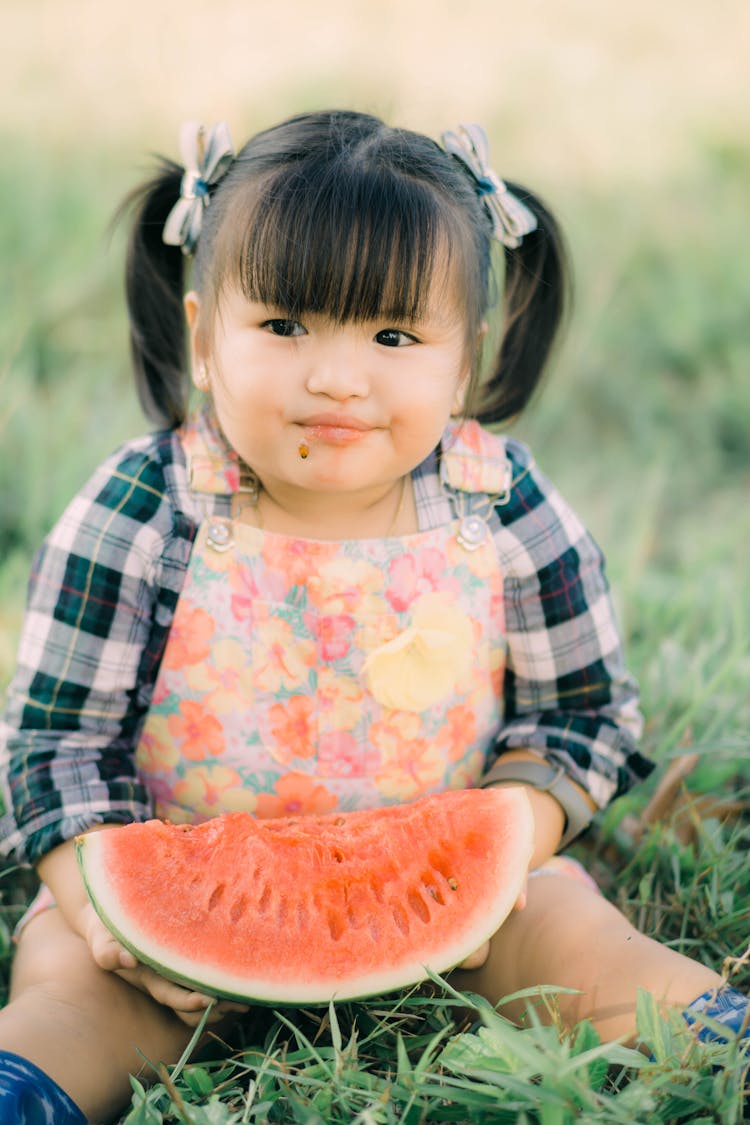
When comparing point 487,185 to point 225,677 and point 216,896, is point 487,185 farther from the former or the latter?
point 216,896

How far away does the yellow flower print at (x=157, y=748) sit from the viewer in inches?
68.4

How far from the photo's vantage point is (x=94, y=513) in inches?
66.4

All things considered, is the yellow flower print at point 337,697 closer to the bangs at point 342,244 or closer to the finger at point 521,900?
the finger at point 521,900

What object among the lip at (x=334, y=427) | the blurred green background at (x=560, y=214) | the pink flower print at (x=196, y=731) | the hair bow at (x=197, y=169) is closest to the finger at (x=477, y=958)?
the pink flower print at (x=196, y=731)

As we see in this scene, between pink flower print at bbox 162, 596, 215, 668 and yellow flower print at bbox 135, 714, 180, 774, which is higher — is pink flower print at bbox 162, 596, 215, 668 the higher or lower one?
the higher one

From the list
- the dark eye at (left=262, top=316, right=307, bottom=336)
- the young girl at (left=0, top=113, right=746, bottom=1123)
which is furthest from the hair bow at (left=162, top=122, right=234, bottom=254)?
the dark eye at (left=262, top=316, right=307, bottom=336)

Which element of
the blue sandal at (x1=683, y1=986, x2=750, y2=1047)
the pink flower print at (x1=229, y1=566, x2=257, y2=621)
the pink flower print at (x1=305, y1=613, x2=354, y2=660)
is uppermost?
the pink flower print at (x1=229, y1=566, x2=257, y2=621)

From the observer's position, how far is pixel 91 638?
1671 millimetres

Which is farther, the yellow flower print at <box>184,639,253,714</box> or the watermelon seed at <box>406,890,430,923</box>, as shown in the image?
the yellow flower print at <box>184,639,253,714</box>

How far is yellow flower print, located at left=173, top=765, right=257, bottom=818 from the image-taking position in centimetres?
173

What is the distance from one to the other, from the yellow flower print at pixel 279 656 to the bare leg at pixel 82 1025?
0.47m

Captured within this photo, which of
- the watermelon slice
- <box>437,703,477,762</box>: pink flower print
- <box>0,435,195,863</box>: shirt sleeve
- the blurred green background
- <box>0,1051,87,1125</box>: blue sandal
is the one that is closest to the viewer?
<box>0,1051,87,1125</box>: blue sandal

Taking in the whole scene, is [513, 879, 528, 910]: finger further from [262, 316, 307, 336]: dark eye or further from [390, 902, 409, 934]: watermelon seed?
[262, 316, 307, 336]: dark eye

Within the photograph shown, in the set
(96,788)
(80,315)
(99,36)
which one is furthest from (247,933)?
(99,36)
